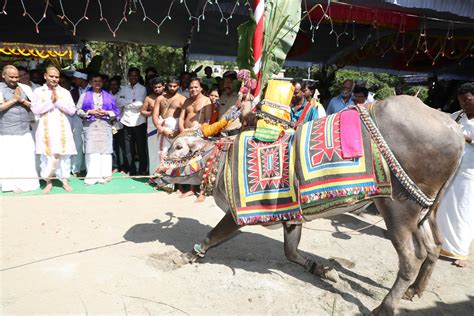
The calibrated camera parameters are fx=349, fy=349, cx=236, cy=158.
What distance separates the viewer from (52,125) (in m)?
5.79

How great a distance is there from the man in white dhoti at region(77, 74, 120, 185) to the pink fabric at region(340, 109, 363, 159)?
468cm

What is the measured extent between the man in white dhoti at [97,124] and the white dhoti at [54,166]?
0.42 m

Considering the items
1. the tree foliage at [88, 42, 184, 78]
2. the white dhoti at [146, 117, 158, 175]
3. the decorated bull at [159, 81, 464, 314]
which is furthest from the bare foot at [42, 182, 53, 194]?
the tree foliage at [88, 42, 184, 78]

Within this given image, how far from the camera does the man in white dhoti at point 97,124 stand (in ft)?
20.1

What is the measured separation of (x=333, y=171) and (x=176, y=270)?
1.82 meters

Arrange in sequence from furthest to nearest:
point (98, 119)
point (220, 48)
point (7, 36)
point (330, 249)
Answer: point (220, 48) < point (7, 36) < point (98, 119) < point (330, 249)

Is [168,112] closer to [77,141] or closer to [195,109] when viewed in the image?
[195,109]

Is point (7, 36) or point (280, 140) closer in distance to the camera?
point (280, 140)

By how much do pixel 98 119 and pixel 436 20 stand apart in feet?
21.7

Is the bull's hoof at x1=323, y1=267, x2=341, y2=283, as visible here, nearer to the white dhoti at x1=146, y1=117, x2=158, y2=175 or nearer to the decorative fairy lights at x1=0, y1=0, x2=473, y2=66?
the white dhoti at x1=146, y1=117, x2=158, y2=175

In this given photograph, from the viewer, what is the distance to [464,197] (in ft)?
12.5

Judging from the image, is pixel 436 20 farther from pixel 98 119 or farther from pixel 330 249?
pixel 98 119

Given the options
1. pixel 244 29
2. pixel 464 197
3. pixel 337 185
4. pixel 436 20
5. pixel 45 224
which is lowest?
pixel 45 224

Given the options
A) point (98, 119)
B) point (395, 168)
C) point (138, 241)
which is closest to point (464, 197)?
Answer: point (395, 168)
